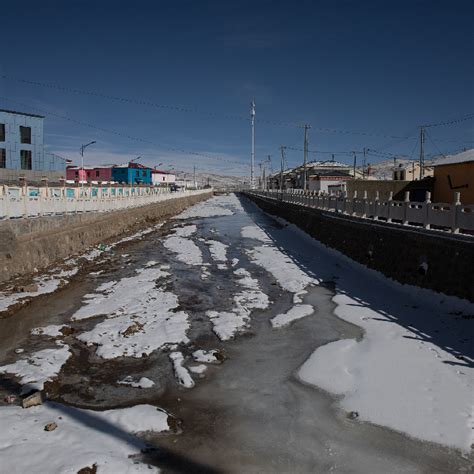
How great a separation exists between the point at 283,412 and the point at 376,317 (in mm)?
5273

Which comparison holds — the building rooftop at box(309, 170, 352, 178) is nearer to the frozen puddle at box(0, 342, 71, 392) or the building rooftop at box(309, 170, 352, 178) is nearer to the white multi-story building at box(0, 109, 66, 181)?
the white multi-story building at box(0, 109, 66, 181)

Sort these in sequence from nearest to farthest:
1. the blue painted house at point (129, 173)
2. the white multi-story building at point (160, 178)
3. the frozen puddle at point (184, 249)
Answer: the frozen puddle at point (184, 249) < the blue painted house at point (129, 173) < the white multi-story building at point (160, 178)

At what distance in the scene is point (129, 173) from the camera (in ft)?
321

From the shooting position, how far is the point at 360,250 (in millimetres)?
17922

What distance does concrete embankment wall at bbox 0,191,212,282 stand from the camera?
14.1 meters

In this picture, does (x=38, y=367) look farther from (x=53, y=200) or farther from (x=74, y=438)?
(x=53, y=200)

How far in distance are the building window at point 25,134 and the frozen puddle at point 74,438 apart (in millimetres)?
46149

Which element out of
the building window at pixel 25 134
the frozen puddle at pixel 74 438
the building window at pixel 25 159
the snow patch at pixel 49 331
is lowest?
the frozen puddle at pixel 74 438

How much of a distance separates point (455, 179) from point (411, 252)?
1513 cm

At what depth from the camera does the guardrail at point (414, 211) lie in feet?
39.7

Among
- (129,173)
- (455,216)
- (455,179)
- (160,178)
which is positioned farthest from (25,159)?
(160,178)

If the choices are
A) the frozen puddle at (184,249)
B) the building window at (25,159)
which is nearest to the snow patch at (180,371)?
the frozen puddle at (184,249)

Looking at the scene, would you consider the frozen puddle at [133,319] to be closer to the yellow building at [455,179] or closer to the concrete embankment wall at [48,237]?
the concrete embankment wall at [48,237]

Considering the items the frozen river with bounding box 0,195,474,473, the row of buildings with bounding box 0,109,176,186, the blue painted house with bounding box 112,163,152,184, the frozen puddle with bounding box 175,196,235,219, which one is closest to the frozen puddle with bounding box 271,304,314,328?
the frozen river with bounding box 0,195,474,473
